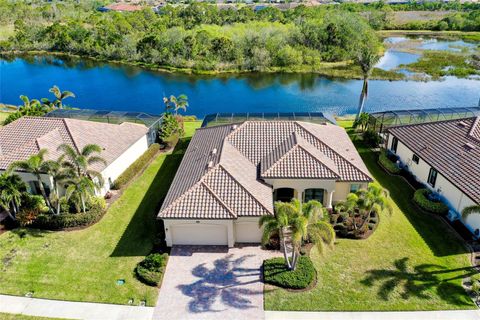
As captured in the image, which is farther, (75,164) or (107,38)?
(107,38)

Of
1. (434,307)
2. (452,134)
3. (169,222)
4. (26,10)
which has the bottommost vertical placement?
(434,307)

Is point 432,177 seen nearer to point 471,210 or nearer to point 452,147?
point 452,147

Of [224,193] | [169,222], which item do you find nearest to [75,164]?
[169,222]

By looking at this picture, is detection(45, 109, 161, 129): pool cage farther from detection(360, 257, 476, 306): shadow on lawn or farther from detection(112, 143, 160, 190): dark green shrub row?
detection(360, 257, 476, 306): shadow on lawn

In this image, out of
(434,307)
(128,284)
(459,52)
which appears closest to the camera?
(434,307)

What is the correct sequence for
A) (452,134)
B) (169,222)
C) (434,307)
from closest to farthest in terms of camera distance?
(434,307)
(169,222)
(452,134)

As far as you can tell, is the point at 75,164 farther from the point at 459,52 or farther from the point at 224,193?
the point at 459,52

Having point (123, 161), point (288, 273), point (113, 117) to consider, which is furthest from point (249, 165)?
point (113, 117)
